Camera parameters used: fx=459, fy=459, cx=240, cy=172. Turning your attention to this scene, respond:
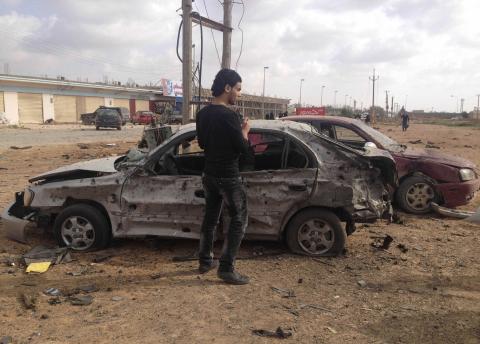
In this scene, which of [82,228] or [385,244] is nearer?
[82,228]

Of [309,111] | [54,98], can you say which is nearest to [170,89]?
[54,98]

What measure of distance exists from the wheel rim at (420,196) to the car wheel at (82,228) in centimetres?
475

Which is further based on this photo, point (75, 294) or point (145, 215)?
point (145, 215)

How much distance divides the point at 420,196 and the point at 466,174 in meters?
0.79

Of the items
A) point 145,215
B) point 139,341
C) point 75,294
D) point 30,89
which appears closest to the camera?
point 139,341

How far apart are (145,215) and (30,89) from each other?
48143 mm

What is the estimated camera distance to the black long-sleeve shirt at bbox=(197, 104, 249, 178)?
4129 mm

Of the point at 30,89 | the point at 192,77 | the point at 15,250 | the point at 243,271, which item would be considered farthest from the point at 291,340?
the point at 30,89

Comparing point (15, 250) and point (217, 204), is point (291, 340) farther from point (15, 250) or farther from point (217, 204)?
point (15, 250)

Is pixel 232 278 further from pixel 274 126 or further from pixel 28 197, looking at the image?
pixel 28 197

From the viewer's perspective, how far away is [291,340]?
3379 millimetres

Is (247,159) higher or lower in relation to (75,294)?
higher

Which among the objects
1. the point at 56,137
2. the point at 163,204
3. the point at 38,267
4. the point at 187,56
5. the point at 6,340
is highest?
the point at 187,56

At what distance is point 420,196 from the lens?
7.35 metres
